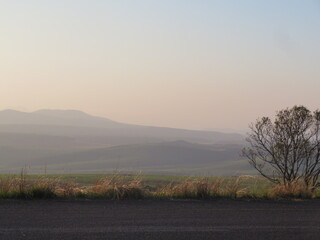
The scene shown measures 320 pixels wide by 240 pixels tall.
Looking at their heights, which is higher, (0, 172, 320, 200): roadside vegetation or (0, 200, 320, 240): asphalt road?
(0, 172, 320, 200): roadside vegetation

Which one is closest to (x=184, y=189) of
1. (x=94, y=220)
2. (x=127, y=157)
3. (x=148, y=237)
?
(x=94, y=220)

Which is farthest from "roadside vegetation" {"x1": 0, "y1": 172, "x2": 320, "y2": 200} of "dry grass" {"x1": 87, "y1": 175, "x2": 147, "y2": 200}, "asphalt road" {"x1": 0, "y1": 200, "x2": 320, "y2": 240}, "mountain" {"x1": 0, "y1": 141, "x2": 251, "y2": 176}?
"mountain" {"x1": 0, "y1": 141, "x2": 251, "y2": 176}

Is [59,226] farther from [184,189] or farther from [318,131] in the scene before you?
[318,131]

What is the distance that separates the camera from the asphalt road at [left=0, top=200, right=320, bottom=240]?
8844 millimetres

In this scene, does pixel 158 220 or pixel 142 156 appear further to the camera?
pixel 142 156

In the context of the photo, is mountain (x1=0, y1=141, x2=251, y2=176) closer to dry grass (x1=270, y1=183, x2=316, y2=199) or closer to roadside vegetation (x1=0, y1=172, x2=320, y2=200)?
dry grass (x1=270, y1=183, x2=316, y2=199)

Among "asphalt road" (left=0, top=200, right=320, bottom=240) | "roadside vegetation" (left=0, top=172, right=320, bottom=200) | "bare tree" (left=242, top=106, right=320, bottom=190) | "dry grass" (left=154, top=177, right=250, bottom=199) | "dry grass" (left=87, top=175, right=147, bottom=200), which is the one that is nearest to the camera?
"asphalt road" (left=0, top=200, right=320, bottom=240)

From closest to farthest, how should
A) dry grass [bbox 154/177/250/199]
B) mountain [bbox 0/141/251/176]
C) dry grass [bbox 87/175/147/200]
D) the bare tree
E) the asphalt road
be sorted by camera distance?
the asphalt road < dry grass [bbox 87/175/147/200] < dry grass [bbox 154/177/250/199] < the bare tree < mountain [bbox 0/141/251/176]

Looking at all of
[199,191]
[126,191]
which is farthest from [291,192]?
[126,191]

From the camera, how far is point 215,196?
43.8 feet

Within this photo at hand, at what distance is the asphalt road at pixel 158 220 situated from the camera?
29.0 ft

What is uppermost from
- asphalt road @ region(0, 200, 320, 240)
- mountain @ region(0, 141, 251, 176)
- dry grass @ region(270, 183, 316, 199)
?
mountain @ region(0, 141, 251, 176)

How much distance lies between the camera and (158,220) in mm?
10000

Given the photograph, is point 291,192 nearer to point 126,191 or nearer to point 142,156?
point 126,191
